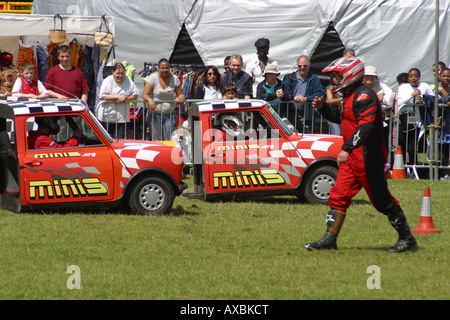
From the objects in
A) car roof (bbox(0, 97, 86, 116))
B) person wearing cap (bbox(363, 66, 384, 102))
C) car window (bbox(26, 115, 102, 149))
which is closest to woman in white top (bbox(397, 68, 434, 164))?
person wearing cap (bbox(363, 66, 384, 102))

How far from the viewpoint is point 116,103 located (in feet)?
43.4

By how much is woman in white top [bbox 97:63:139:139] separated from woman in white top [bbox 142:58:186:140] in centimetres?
34

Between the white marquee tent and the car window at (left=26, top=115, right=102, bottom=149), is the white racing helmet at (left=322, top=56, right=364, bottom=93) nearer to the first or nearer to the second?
the car window at (left=26, top=115, right=102, bottom=149)

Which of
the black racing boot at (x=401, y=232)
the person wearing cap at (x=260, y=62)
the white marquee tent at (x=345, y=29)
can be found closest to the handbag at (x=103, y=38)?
the person wearing cap at (x=260, y=62)

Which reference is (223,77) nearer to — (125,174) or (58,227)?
(125,174)

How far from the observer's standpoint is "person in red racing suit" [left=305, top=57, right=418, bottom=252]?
7.49m

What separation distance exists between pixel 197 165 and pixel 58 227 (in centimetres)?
274

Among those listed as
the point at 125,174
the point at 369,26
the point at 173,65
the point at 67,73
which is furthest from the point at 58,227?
the point at 369,26

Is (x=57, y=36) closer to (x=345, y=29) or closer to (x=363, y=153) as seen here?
(x=345, y=29)

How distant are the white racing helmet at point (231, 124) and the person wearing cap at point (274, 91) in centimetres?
230

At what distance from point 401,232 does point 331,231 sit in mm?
716

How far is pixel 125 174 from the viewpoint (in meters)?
9.66

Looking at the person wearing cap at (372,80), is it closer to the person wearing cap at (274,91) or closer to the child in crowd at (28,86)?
the person wearing cap at (274,91)

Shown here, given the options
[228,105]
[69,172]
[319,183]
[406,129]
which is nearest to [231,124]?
[228,105]
